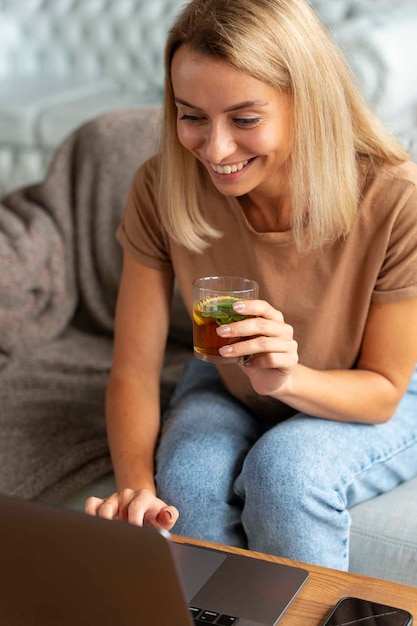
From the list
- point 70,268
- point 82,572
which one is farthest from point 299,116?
point 70,268

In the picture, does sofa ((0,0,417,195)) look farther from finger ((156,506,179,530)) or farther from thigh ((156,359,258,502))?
finger ((156,506,179,530))

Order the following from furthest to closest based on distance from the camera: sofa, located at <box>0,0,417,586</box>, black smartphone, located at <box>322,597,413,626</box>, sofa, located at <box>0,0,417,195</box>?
sofa, located at <box>0,0,417,195</box>
sofa, located at <box>0,0,417,586</box>
black smartphone, located at <box>322,597,413,626</box>

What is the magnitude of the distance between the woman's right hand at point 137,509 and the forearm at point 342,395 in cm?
29

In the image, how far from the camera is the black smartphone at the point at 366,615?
109cm

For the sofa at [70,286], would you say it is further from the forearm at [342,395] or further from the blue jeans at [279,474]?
the forearm at [342,395]

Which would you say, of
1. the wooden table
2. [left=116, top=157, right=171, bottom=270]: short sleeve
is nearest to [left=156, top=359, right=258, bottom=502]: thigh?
[left=116, top=157, right=171, bottom=270]: short sleeve

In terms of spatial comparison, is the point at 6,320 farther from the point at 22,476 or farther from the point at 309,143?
the point at 309,143

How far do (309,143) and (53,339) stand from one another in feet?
3.50

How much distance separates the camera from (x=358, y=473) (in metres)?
1.58

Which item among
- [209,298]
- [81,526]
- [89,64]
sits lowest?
[81,526]

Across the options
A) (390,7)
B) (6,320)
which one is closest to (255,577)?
(6,320)

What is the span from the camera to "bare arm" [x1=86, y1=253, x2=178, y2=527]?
168cm

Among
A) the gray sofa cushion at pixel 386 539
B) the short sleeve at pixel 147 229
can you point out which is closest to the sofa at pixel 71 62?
the short sleeve at pixel 147 229

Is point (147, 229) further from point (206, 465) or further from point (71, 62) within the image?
point (71, 62)
